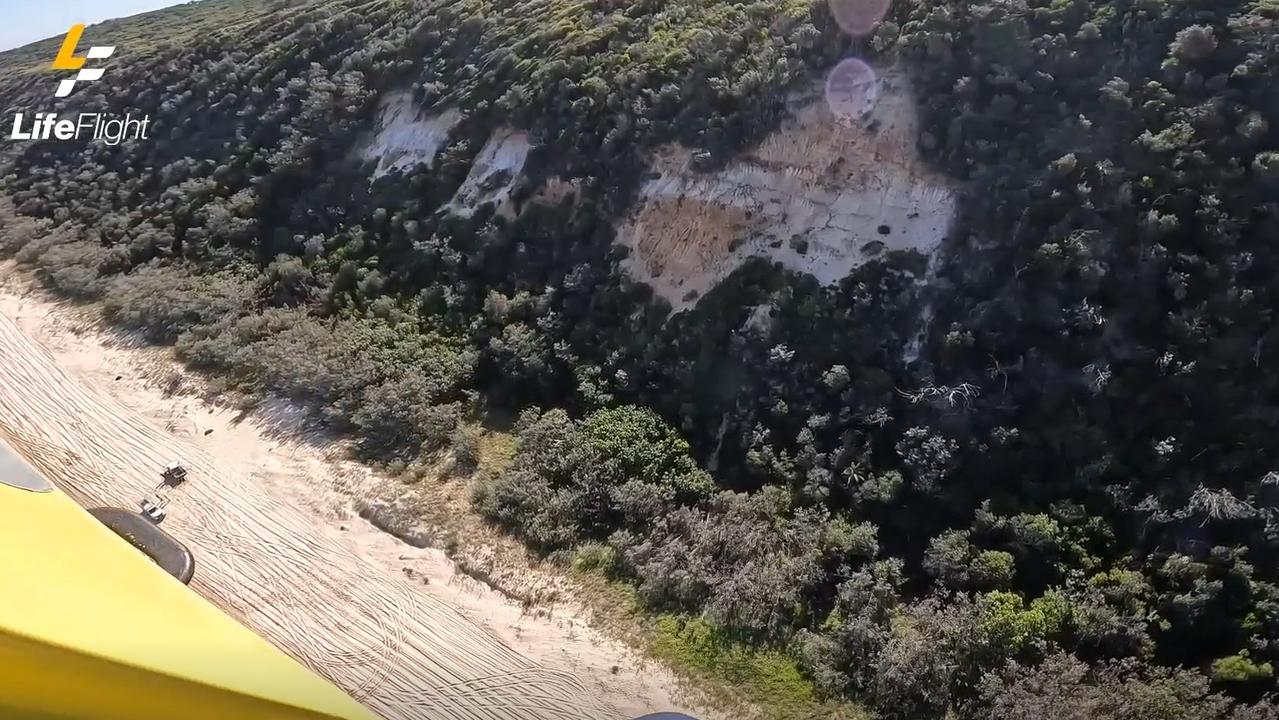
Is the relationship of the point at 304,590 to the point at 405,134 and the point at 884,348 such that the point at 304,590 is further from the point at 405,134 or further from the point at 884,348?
the point at 405,134

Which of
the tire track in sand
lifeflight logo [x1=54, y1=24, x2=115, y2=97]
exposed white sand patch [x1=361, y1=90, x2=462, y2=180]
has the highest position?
lifeflight logo [x1=54, y1=24, x2=115, y2=97]

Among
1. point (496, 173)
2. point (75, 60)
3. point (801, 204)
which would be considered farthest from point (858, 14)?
point (75, 60)

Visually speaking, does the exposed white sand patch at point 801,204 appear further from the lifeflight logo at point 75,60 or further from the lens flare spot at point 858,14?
the lifeflight logo at point 75,60

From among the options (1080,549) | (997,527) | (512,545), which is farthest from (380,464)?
(1080,549)

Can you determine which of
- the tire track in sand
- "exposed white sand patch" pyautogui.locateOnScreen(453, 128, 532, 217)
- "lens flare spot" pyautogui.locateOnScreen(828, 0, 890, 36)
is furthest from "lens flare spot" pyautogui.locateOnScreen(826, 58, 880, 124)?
the tire track in sand

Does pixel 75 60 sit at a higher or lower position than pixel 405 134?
higher

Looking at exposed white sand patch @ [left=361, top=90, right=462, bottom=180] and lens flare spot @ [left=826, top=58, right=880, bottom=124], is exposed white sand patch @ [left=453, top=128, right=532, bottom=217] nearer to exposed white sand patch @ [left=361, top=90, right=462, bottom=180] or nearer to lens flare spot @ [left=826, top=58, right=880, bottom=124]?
exposed white sand patch @ [left=361, top=90, right=462, bottom=180]

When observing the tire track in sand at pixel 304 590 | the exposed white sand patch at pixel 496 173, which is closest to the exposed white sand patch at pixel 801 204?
the exposed white sand patch at pixel 496 173
